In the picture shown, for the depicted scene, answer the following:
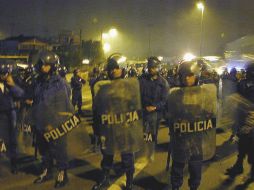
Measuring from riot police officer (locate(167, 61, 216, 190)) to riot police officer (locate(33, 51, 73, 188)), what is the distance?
1.63 m

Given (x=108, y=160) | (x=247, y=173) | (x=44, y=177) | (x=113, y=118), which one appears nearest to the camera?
(x=113, y=118)

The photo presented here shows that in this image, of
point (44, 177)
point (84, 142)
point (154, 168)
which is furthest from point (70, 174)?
point (154, 168)

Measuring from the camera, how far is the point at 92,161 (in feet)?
24.0

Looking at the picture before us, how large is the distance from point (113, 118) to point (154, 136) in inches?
62.6

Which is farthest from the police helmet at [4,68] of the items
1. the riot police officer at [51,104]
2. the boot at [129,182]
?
the boot at [129,182]

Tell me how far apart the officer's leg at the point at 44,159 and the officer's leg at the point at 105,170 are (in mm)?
938

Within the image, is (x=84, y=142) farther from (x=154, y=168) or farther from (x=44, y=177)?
(x=154, y=168)

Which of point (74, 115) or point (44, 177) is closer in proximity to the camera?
point (74, 115)

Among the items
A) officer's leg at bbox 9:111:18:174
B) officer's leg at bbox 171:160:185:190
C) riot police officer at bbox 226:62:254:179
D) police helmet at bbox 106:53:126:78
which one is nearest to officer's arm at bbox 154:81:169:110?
riot police officer at bbox 226:62:254:179

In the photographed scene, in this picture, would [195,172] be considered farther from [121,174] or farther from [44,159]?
[44,159]

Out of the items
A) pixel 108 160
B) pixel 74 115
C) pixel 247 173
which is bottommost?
pixel 247 173

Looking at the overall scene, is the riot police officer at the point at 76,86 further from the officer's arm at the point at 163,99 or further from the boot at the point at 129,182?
the boot at the point at 129,182

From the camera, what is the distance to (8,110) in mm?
6508

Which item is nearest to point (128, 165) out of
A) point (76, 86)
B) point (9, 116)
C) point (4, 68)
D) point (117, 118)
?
point (117, 118)
